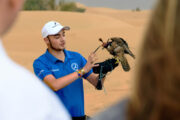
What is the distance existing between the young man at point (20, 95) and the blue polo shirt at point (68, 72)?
2791mm

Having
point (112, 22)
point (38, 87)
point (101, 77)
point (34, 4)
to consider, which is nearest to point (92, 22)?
point (112, 22)

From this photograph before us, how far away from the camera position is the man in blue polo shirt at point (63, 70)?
13.1 ft

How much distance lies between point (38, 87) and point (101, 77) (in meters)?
3.25

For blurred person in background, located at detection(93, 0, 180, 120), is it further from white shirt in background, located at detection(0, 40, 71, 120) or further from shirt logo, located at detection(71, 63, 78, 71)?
shirt logo, located at detection(71, 63, 78, 71)

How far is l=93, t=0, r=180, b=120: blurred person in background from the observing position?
0.89m

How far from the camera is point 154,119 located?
908mm

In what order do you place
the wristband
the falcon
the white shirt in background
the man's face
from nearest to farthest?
1. the white shirt in background
2. the wristband
3. the man's face
4. the falcon

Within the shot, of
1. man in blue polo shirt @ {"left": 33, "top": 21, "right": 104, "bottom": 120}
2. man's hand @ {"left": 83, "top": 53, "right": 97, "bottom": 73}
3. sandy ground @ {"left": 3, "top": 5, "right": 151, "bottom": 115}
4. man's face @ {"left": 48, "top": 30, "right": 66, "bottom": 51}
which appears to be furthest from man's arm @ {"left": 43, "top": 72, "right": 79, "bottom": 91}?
sandy ground @ {"left": 3, "top": 5, "right": 151, "bottom": 115}

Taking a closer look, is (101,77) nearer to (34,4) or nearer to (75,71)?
(75,71)

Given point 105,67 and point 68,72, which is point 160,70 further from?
point 105,67

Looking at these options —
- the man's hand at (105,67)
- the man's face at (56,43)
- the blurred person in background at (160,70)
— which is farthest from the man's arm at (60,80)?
the blurred person in background at (160,70)

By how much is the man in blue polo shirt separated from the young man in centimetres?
271

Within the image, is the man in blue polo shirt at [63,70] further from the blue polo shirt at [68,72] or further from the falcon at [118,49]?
the falcon at [118,49]

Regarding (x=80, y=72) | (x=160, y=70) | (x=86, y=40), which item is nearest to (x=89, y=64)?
(x=80, y=72)
